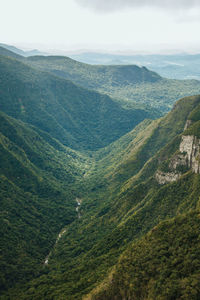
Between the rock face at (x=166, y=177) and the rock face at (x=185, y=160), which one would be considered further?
the rock face at (x=166, y=177)

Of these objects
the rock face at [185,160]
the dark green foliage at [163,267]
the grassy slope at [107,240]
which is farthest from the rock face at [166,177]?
the dark green foliage at [163,267]

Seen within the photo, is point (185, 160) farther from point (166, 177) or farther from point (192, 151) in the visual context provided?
point (166, 177)

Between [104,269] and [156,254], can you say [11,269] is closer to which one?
[104,269]

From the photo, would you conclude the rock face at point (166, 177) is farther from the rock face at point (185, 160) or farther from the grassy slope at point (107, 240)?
the grassy slope at point (107, 240)

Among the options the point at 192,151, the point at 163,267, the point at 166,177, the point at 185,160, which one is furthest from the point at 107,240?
the point at 163,267

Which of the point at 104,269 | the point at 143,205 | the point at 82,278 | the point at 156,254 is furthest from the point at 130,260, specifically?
the point at 143,205

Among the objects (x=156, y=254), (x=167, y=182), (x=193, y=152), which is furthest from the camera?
(x=167, y=182)

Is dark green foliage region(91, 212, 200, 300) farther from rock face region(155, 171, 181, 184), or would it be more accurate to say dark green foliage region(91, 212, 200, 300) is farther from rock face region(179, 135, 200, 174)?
rock face region(155, 171, 181, 184)

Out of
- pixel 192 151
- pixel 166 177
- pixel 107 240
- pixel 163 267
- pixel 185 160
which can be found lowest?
pixel 107 240

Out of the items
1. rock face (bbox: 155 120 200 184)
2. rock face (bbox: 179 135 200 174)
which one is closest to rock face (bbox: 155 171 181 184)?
rock face (bbox: 155 120 200 184)
